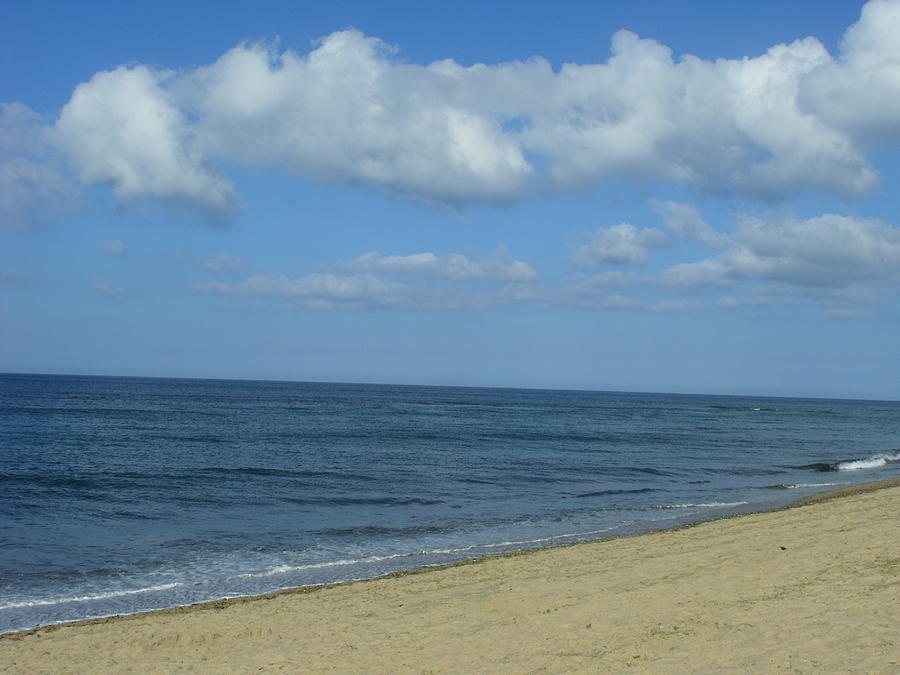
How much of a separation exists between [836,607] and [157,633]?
873 centimetres

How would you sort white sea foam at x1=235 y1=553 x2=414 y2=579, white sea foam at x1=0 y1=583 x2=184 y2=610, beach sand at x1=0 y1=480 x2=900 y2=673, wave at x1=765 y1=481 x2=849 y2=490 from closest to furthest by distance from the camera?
beach sand at x1=0 y1=480 x2=900 y2=673
white sea foam at x1=0 y1=583 x2=184 y2=610
white sea foam at x1=235 y1=553 x2=414 y2=579
wave at x1=765 y1=481 x2=849 y2=490

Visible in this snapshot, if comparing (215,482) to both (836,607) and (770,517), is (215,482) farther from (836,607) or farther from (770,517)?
(836,607)

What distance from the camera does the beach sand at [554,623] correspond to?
25.7 ft

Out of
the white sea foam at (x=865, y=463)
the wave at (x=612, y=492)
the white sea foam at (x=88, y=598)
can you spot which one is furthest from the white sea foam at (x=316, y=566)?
the white sea foam at (x=865, y=463)

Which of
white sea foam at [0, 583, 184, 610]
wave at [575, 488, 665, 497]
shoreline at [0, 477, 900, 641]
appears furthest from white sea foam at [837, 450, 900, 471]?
white sea foam at [0, 583, 184, 610]

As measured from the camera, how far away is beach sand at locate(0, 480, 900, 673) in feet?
25.7

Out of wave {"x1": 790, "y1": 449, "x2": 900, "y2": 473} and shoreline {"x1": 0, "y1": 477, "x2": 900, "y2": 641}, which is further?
wave {"x1": 790, "y1": 449, "x2": 900, "y2": 473}

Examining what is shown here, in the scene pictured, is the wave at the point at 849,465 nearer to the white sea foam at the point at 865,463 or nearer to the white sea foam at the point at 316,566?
the white sea foam at the point at 865,463

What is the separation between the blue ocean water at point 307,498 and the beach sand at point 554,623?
5.90 feet

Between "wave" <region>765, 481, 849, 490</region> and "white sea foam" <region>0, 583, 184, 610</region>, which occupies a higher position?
"white sea foam" <region>0, 583, 184, 610</region>

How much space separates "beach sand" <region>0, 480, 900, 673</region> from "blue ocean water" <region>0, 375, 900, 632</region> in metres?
1.80

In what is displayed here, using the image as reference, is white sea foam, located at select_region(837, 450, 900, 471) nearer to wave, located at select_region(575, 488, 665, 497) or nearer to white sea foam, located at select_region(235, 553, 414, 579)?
wave, located at select_region(575, 488, 665, 497)

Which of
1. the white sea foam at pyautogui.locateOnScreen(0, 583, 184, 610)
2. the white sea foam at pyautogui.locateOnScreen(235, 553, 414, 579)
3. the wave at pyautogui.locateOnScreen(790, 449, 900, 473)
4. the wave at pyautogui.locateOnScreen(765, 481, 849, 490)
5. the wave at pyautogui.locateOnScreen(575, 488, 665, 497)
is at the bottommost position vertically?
the wave at pyautogui.locateOnScreen(790, 449, 900, 473)

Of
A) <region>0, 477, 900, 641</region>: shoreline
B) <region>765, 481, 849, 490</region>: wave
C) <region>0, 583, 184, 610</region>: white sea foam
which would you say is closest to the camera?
<region>0, 477, 900, 641</region>: shoreline
